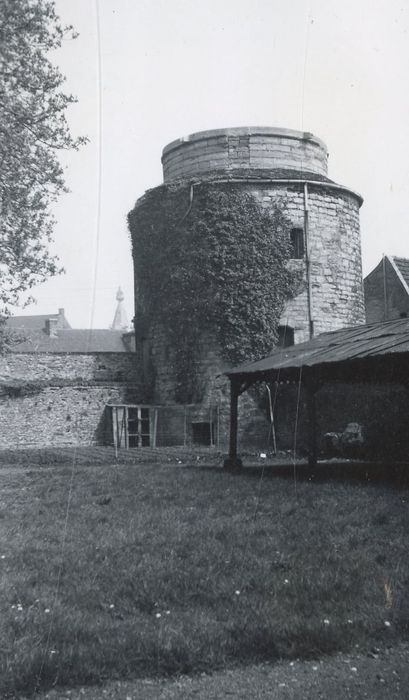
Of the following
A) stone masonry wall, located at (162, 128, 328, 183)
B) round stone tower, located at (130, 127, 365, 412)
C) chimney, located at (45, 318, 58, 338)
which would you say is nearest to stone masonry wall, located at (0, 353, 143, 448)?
round stone tower, located at (130, 127, 365, 412)

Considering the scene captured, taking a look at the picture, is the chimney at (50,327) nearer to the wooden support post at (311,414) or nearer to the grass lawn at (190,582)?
the wooden support post at (311,414)

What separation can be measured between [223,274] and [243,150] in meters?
4.84

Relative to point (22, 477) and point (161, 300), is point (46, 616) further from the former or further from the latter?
point (161, 300)

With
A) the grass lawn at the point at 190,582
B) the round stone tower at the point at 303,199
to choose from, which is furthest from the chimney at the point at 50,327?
the grass lawn at the point at 190,582

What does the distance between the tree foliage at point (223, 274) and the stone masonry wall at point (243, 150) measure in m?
1.55

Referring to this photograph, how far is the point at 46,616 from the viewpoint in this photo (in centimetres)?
480

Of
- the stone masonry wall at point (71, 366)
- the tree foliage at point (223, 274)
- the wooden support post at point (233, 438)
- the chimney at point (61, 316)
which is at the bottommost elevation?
the wooden support post at point (233, 438)

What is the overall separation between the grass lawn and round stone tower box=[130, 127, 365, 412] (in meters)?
13.2

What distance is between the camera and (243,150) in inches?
911

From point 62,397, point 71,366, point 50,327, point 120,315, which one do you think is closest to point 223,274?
point 71,366

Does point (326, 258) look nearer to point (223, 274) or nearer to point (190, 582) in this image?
point (223, 274)

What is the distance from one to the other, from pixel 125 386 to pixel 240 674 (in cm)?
2015

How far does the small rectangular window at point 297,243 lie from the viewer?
22.5 metres

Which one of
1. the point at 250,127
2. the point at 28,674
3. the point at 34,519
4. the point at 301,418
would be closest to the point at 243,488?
the point at 34,519
